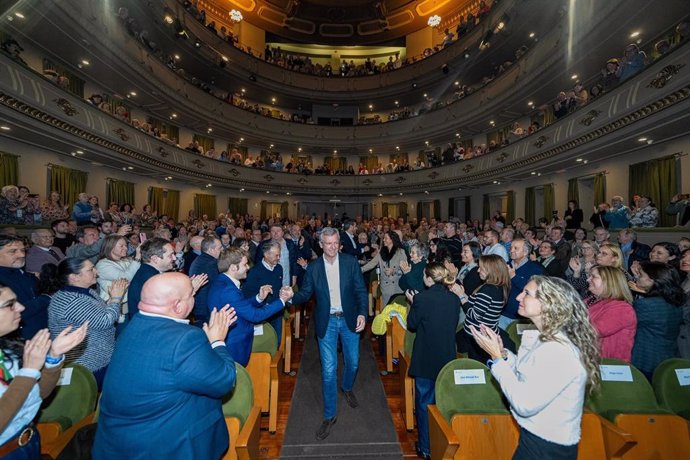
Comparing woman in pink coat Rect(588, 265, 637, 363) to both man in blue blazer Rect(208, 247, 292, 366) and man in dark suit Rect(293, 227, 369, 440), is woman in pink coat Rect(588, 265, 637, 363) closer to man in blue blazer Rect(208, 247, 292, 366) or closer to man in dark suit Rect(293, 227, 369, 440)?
man in dark suit Rect(293, 227, 369, 440)

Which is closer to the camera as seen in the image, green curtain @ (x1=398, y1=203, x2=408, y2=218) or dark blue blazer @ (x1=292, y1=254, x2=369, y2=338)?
dark blue blazer @ (x1=292, y1=254, x2=369, y2=338)

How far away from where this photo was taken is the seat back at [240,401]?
231 cm

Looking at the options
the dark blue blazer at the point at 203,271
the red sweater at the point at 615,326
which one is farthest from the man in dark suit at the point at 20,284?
the red sweater at the point at 615,326

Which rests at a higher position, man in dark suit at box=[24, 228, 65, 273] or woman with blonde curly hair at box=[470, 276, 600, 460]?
man in dark suit at box=[24, 228, 65, 273]

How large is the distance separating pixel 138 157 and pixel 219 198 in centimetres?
714

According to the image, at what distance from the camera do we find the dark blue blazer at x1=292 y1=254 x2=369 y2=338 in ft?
10.5

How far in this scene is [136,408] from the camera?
1446 millimetres

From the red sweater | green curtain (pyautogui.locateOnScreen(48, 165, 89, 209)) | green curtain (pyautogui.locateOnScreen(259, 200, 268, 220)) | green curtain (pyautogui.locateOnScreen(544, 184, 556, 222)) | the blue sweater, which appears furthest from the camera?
green curtain (pyautogui.locateOnScreen(259, 200, 268, 220))

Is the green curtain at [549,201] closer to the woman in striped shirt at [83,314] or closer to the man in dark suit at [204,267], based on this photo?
the man in dark suit at [204,267]

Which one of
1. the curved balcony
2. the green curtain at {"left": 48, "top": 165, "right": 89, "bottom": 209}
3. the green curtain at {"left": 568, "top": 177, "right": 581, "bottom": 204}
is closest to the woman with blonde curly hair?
the curved balcony

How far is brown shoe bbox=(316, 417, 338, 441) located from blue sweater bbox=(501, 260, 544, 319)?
231 centimetres

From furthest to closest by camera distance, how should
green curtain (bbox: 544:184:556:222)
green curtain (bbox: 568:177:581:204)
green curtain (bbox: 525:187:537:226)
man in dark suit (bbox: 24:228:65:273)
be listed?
1. green curtain (bbox: 525:187:537:226)
2. green curtain (bbox: 544:184:556:222)
3. green curtain (bbox: 568:177:581:204)
4. man in dark suit (bbox: 24:228:65:273)

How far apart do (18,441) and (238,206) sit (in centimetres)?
1890

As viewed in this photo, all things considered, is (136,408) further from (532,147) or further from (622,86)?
(532,147)
